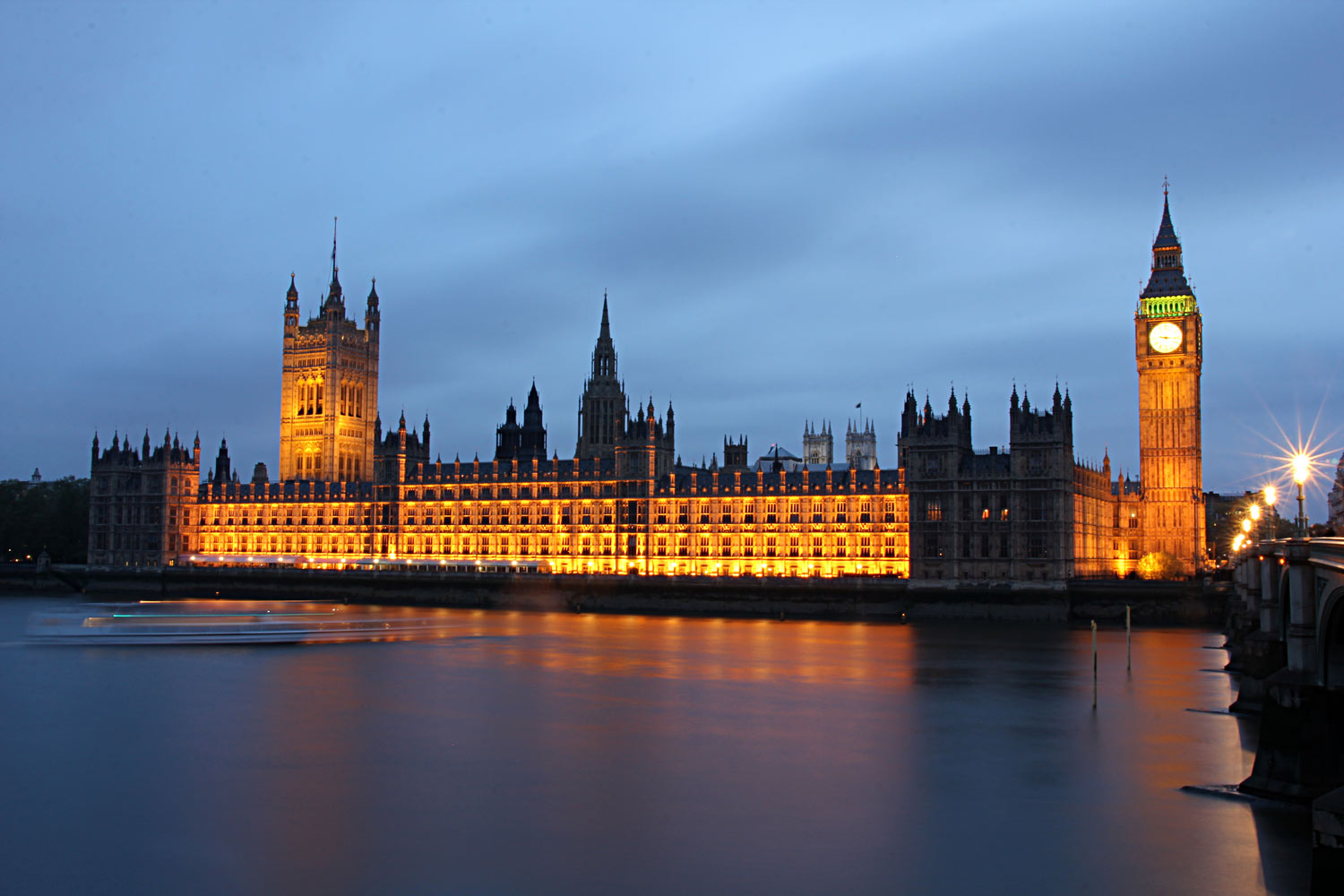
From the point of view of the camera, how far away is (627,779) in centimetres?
3678

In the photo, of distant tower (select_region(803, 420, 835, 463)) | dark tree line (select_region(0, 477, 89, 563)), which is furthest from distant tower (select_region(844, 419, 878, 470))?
dark tree line (select_region(0, 477, 89, 563))

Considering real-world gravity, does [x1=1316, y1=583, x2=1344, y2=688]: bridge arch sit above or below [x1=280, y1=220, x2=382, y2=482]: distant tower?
below

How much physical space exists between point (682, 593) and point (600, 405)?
61869 millimetres

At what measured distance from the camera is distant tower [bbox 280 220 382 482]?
17850 centimetres

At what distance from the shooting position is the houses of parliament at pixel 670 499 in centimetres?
10806

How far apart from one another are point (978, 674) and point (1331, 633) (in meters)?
28.8

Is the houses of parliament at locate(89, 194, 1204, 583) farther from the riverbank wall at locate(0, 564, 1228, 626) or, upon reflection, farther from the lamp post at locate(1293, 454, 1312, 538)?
the lamp post at locate(1293, 454, 1312, 538)

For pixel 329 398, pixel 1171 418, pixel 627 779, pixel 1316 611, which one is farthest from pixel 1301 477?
pixel 329 398

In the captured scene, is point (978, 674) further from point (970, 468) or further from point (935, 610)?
point (970, 468)

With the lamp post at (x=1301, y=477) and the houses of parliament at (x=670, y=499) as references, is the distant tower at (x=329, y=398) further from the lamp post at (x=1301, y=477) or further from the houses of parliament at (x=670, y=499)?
the lamp post at (x=1301, y=477)

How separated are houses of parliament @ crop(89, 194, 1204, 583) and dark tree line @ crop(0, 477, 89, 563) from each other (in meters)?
8.22

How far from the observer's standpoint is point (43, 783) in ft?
119

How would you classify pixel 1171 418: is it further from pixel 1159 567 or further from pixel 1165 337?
pixel 1159 567

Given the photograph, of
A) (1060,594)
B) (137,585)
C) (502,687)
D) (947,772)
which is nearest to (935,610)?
(1060,594)
